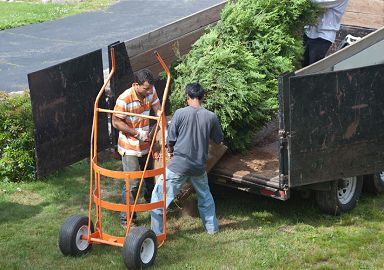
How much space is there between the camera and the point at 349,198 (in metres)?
8.48

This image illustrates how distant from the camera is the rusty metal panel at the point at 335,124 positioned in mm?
7422

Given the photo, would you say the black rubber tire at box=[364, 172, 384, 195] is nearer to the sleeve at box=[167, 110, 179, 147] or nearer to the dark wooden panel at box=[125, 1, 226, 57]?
the sleeve at box=[167, 110, 179, 147]

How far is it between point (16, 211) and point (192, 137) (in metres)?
→ 2.48

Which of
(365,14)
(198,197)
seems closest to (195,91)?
(198,197)

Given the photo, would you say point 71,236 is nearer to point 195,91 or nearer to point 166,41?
point 195,91

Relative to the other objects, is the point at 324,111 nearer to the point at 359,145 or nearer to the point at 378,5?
the point at 359,145

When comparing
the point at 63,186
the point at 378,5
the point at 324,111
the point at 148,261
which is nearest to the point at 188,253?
the point at 148,261

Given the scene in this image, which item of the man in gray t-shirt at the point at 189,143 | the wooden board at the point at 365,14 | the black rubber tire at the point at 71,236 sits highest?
the wooden board at the point at 365,14

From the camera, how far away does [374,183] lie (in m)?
8.91

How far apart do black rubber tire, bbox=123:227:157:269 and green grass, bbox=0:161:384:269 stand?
239mm

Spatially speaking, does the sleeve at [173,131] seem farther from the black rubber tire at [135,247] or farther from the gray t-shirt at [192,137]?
the black rubber tire at [135,247]

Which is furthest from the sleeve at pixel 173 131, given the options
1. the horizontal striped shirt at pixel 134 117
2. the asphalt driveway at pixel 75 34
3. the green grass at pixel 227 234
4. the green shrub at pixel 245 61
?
the asphalt driveway at pixel 75 34

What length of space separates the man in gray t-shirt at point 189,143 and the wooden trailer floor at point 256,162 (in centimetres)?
53

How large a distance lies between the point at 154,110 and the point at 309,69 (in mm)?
1739
